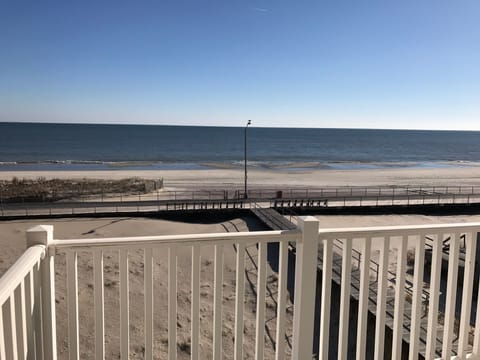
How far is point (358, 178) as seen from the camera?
125 ft

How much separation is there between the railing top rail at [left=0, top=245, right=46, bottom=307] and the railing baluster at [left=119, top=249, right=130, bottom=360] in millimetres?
374

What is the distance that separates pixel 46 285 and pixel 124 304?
15.9 inches

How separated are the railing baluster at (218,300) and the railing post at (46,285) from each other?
2.68ft

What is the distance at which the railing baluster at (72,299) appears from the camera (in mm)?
2029

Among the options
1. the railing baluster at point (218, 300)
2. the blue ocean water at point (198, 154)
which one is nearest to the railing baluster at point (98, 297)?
the railing baluster at point (218, 300)

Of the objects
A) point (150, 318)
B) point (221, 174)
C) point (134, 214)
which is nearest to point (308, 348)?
point (150, 318)

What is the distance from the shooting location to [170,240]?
210cm

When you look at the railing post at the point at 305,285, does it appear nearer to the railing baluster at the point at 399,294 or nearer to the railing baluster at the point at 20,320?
the railing baluster at the point at 399,294

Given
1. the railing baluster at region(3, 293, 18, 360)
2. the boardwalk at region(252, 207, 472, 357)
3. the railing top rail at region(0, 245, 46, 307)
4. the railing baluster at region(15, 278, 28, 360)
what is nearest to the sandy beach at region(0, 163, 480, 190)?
the boardwalk at region(252, 207, 472, 357)

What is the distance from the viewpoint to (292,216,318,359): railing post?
2230 mm

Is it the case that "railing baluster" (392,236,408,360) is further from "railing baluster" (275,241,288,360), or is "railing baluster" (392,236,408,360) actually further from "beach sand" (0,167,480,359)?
"beach sand" (0,167,480,359)

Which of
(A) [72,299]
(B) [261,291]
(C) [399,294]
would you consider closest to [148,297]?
(A) [72,299]

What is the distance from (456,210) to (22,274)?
23.2 m

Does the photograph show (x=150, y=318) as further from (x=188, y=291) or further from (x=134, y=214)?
(x=134, y=214)
